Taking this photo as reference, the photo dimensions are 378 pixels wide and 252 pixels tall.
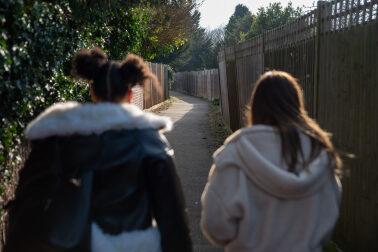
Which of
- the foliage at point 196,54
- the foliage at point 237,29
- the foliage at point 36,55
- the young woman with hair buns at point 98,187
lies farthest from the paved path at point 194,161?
the foliage at point 237,29

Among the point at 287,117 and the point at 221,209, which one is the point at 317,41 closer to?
the point at 287,117

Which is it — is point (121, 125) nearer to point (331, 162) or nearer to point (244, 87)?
point (331, 162)

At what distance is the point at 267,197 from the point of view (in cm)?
209

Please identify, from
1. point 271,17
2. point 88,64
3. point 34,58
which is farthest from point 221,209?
point 271,17

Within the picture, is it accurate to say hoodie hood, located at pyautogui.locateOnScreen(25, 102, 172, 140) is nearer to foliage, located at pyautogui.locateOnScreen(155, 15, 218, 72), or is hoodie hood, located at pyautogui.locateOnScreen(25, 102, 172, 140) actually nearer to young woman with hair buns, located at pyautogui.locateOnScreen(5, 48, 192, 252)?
young woman with hair buns, located at pyautogui.locateOnScreen(5, 48, 192, 252)

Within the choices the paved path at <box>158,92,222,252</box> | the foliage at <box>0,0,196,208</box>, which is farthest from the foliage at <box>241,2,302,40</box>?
the foliage at <box>0,0,196,208</box>

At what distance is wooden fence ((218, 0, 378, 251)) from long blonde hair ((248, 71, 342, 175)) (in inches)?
40.5

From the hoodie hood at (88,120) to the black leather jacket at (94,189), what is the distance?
0.03 meters

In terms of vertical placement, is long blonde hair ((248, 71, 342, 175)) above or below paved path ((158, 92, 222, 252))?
above

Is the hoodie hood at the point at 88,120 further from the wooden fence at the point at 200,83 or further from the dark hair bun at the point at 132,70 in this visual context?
the wooden fence at the point at 200,83

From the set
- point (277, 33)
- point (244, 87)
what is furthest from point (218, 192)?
point (244, 87)

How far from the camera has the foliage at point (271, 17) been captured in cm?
3600

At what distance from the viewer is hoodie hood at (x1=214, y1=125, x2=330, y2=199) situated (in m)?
2.01

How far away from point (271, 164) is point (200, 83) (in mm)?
31112
